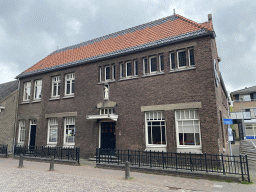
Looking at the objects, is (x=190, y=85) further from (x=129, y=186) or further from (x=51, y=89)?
(x=51, y=89)

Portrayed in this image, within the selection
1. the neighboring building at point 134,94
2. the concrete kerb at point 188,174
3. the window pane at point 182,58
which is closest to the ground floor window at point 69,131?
the neighboring building at point 134,94

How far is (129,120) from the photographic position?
13.1 metres

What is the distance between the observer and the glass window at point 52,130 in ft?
54.5

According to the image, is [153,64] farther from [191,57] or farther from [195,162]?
[195,162]

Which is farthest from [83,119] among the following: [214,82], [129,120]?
[214,82]

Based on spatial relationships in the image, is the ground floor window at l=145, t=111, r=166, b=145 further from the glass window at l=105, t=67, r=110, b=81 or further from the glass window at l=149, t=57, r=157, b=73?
the glass window at l=105, t=67, r=110, b=81

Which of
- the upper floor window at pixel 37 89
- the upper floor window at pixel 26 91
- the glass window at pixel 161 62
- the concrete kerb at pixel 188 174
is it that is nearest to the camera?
the concrete kerb at pixel 188 174

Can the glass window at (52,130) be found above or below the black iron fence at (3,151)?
above

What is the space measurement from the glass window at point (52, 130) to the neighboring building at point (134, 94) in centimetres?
8

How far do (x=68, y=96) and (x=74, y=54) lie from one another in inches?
173

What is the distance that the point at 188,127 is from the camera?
11.4 m

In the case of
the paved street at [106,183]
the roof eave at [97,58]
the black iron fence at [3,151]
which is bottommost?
the paved street at [106,183]

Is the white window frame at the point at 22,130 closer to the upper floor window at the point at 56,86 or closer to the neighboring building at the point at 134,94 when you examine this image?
the neighboring building at the point at 134,94

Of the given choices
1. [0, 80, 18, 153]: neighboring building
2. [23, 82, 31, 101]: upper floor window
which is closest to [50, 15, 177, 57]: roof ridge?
[23, 82, 31, 101]: upper floor window
